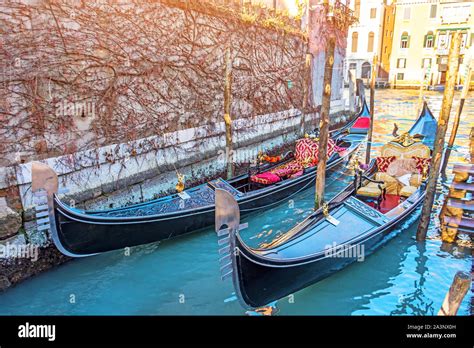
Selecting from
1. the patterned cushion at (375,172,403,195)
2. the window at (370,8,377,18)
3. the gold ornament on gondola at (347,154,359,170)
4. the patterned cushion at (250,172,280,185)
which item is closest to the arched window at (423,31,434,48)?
the window at (370,8,377,18)

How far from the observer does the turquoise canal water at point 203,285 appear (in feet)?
10.8

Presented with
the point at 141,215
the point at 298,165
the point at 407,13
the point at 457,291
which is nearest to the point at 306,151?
the point at 298,165

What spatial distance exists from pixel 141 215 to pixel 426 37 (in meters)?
26.2

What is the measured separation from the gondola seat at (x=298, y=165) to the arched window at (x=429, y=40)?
21662 millimetres

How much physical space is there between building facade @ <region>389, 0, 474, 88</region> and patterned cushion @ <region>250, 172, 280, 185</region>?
21.4 metres

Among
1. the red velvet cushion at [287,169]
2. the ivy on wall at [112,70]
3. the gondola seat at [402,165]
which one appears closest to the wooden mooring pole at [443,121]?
the gondola seat at [402,165]

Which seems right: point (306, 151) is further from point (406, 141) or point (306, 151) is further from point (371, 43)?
point (371, 43)

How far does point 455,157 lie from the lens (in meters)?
8.64

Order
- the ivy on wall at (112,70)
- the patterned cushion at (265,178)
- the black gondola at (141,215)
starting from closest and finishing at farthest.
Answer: the black gondola at (141,215), the ivy on wall at (112,70), the patterned cushion at (265,178)

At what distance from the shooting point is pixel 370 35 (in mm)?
25109

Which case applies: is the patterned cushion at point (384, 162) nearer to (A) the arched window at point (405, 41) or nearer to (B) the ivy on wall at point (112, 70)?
(B) the ivy on wall at point (112, 70)

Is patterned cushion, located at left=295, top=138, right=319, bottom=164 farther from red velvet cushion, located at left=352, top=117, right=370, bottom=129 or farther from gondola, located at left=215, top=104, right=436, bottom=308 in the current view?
red velvet cushion, located at left=352, top=117, right=370, bottom=129

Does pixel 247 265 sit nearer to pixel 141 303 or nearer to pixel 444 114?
pixel 141 303
